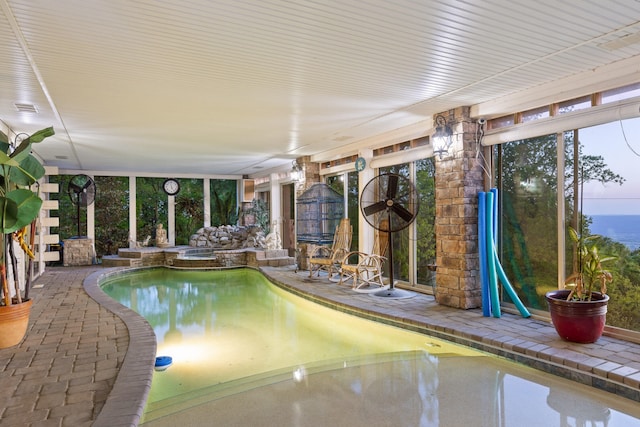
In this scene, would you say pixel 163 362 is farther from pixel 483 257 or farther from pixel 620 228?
pixel 620 228

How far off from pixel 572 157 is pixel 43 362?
17.9ft

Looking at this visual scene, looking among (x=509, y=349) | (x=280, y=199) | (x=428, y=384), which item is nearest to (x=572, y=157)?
(x=509, y=349)

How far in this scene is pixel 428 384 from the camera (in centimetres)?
338

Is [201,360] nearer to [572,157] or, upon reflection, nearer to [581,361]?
[581,361]

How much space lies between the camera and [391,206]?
612 cm

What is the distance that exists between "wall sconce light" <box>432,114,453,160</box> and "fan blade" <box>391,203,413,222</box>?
911 millimetres

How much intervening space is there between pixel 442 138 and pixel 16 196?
4683 millimetres

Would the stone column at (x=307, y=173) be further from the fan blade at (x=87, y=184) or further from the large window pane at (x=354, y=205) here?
the fan blade at (x=87, y=184)

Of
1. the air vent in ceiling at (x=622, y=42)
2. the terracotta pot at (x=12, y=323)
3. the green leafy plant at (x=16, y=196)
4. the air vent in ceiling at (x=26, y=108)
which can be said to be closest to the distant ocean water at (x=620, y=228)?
the air vent in ceiling at (x=622, y=42)

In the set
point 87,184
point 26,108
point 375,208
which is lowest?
point 375,208

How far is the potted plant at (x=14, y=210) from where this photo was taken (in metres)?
3.64

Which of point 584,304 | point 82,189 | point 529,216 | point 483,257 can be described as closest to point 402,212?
point 483,257

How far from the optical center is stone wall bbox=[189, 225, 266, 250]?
1239 centimetres

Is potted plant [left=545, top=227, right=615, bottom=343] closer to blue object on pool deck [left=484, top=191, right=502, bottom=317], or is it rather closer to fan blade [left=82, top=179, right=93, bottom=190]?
blue object on pool deck [left=484, top=191, right=502, bottom=317]
